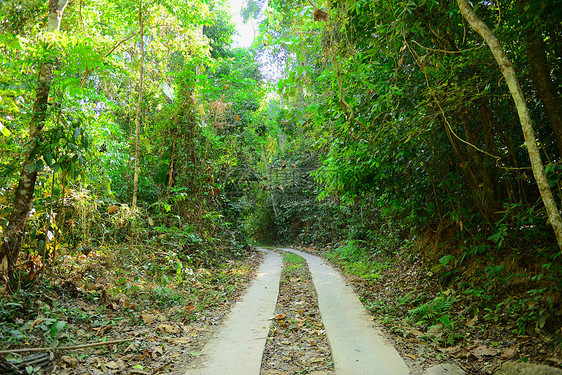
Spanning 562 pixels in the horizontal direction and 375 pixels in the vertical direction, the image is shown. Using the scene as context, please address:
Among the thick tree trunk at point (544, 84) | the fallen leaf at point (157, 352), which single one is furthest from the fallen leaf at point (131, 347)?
the thick tree trunk at point (544, 84)

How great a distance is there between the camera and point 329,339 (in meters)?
4.31

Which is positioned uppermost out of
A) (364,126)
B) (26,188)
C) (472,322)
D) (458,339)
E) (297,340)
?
(364,126)

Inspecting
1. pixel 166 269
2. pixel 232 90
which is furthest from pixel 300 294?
pixel 232 90

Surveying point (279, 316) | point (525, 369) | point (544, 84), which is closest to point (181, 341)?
point (279, 316)

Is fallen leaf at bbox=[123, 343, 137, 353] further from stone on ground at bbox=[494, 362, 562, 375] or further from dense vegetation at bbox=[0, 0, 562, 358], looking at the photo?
stone on ground at bbox=[494, 362, 562, 375]

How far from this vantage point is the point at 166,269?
6.76 metres

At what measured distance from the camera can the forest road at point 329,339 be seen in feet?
11.3

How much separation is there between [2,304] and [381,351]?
13.5 feet

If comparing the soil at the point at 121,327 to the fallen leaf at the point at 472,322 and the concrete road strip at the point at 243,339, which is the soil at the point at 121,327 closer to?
the concrete road strip at the point at 243,339

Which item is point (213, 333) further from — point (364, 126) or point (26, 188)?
point (364, 126)

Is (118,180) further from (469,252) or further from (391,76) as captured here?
(469,252)

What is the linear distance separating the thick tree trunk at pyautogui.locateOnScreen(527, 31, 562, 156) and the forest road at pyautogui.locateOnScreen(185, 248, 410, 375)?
286 centimetres

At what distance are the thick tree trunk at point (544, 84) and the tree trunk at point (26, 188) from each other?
5.50 meters

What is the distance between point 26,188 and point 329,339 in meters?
4.17
